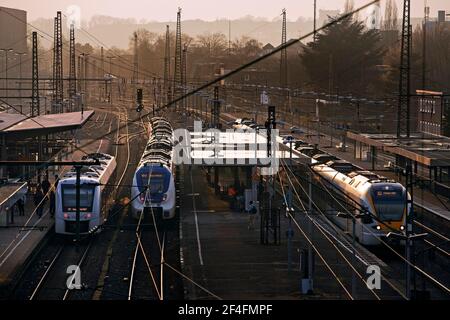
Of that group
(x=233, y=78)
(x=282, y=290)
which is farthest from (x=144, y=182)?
(x=233, y=78)

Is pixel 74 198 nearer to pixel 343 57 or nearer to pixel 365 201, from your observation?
pixel 365 201

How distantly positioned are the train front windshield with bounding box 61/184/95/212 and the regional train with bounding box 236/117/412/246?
4668 millimetres

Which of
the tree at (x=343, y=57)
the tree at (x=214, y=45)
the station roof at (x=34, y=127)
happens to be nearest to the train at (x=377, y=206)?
the station roof at (x=34, y=127)

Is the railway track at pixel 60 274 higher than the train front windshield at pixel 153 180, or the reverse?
the train front windshield at pixel 153 180

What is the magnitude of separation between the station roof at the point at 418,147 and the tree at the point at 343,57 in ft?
56.4

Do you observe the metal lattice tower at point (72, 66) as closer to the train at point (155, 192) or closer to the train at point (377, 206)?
the train at point (155, 192)

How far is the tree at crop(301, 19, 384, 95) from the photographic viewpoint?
45.2 m

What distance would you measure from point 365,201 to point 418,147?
843 centimetres

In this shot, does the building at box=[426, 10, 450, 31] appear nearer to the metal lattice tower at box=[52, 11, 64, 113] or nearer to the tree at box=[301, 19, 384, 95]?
the tree at box=[301, 19, 384, 95]

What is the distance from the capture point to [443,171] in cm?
2320

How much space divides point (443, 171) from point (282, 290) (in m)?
12.6

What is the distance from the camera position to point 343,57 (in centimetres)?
4528

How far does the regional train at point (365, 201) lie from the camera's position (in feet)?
50.6
